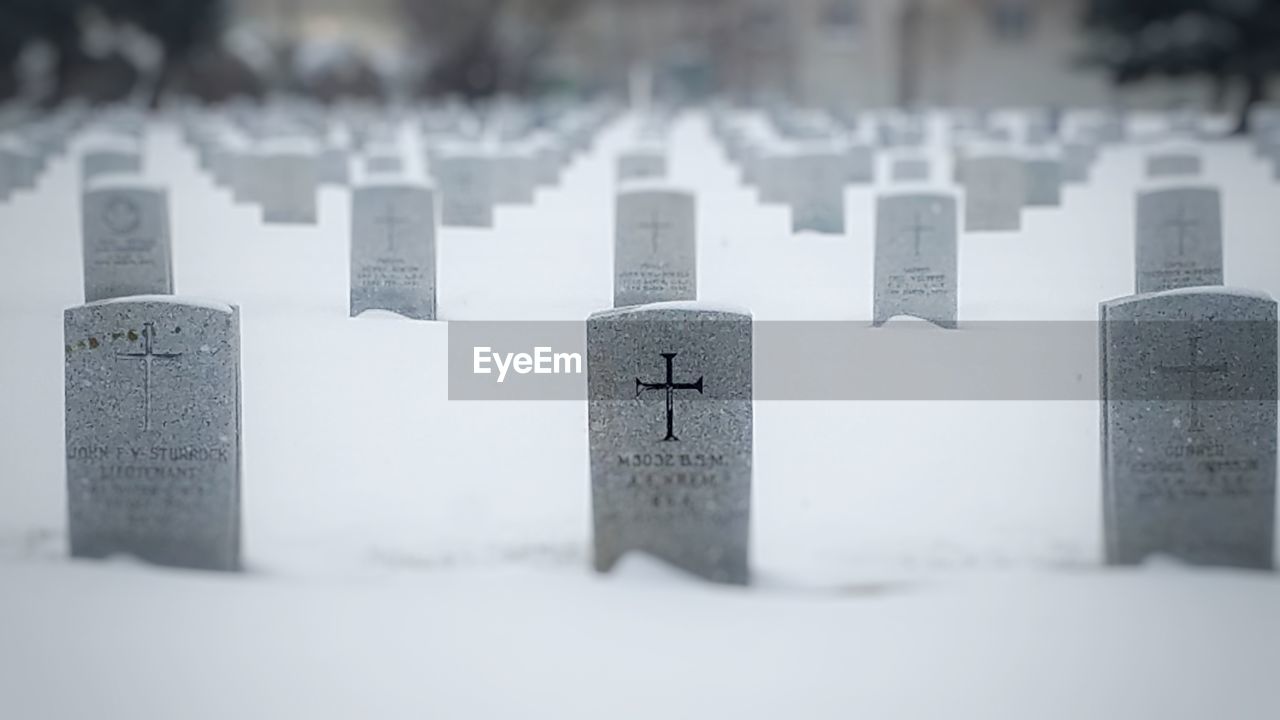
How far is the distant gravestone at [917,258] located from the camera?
477 inches

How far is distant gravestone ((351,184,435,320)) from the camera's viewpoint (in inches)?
489

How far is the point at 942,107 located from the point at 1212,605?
1992 inches

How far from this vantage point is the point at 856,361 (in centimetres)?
1066

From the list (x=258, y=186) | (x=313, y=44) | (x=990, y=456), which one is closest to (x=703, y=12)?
(x=313, y=44)

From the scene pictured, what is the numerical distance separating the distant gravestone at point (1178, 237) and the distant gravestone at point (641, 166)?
8234 millimetres

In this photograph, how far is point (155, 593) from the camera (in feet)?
22.9

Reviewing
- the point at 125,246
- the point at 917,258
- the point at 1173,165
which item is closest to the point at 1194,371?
the point at 917,258

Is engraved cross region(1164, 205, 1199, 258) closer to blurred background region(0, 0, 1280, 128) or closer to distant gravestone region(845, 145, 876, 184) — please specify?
distant gravestone region(845, 145, 876, 184)

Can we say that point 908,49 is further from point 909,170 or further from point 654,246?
point 654,246

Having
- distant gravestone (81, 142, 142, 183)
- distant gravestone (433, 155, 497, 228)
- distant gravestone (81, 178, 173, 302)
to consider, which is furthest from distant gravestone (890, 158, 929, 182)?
distant gravestone (81, 178, 173, 302)

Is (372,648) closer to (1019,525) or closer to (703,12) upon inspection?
(1019,525)

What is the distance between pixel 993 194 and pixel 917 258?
18.9 ft

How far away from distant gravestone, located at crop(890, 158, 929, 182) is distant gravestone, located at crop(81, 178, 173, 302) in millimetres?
10552

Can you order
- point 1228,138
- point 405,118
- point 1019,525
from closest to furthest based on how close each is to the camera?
point 1019,525
point 1228,138
point 405,118
